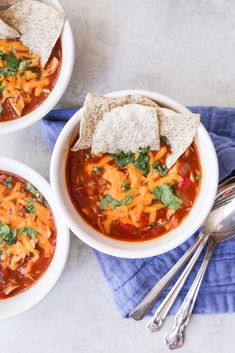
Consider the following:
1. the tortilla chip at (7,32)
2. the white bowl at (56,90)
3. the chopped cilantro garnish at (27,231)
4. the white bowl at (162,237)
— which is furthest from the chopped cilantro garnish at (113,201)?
the tortilla chip at (7,32)

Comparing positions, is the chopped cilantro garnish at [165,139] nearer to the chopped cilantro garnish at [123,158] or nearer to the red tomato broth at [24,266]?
the chopped cilantro garnish at [123,158]

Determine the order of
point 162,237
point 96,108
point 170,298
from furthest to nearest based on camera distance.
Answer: point 170,298
point 162,237
point 96,108

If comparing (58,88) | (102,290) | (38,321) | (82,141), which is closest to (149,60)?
(58,88)

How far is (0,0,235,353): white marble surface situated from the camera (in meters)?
2.72

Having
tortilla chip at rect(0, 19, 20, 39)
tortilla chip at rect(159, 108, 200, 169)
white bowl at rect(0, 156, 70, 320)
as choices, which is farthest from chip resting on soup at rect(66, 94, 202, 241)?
tortilla chip at rect(0, 19, 20, 39)

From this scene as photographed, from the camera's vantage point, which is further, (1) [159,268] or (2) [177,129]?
(1) [159,268]

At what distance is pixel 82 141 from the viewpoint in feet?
7.56

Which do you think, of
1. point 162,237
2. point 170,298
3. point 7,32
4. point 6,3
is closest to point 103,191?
point 162,237

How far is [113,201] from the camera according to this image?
2.34 metres

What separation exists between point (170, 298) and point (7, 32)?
125cm

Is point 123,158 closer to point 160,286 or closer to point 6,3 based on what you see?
point 160,286

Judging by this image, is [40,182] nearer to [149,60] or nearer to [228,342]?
[149,60]

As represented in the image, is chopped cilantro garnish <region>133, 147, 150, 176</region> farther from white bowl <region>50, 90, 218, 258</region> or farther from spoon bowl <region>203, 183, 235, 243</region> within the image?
spoon bowl <region>203, 183, 235, 243</region>

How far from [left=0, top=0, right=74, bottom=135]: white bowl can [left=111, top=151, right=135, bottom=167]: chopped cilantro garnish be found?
0.36 meters
